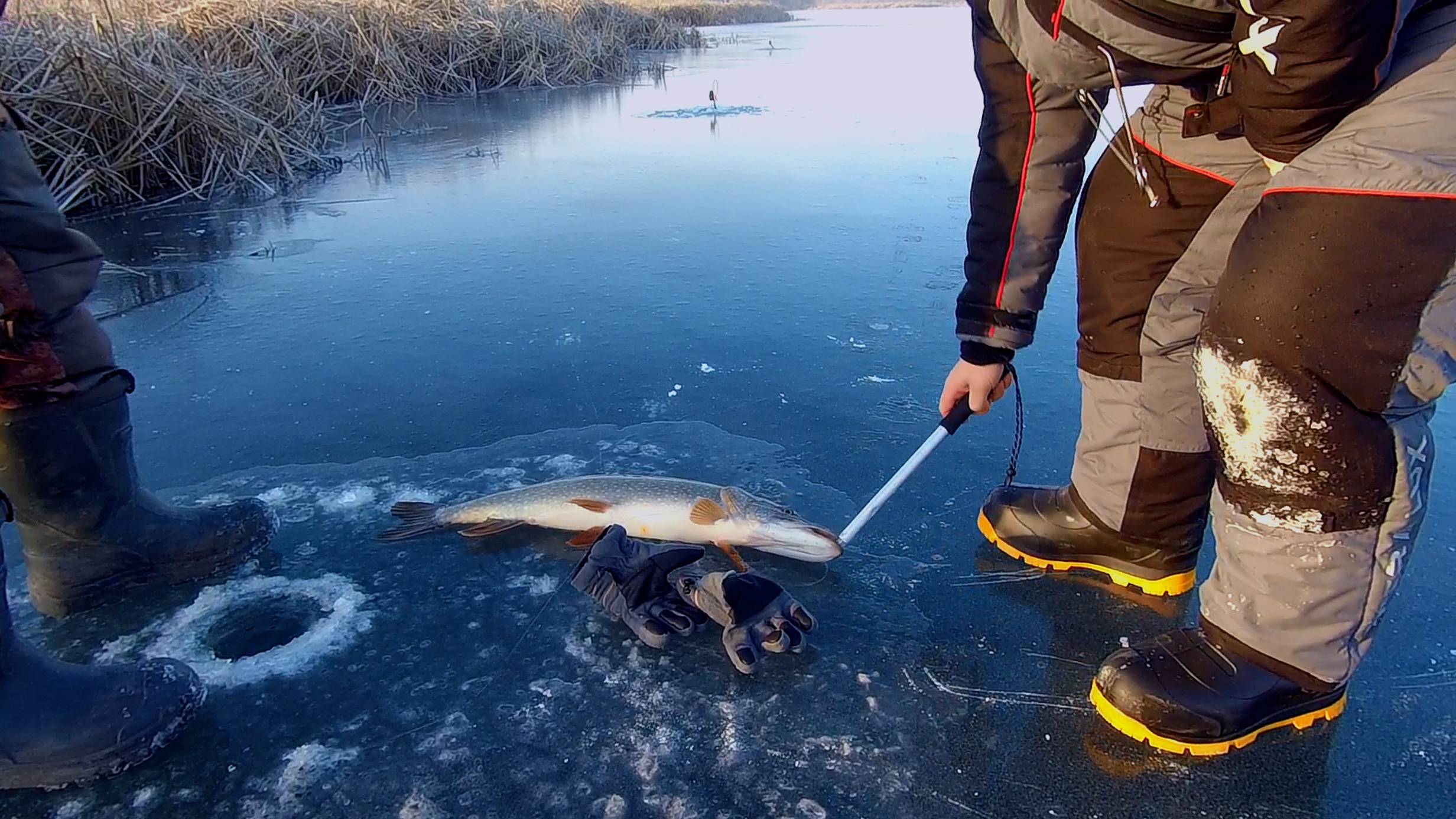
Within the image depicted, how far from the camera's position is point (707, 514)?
2.37 metres

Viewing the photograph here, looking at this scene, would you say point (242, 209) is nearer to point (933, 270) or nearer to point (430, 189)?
point (430, 189)

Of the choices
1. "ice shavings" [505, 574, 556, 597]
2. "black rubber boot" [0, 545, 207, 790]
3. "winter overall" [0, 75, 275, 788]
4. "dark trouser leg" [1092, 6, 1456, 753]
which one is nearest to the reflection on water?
"winter overall" [0, 75, 275, 788]

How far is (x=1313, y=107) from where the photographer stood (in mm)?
1471

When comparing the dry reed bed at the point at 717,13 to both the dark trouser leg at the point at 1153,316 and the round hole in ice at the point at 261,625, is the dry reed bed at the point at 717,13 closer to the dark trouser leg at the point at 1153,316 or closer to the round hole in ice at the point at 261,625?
the dark trouser leg at the point at 1153,316

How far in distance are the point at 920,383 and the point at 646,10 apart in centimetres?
2063

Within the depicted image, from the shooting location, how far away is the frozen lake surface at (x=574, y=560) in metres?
1.62

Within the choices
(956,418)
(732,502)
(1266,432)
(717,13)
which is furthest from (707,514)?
(717,13)

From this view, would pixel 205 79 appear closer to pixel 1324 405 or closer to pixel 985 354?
pixel 985 354

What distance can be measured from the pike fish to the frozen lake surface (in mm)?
69

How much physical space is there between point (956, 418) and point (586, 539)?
3.45ft

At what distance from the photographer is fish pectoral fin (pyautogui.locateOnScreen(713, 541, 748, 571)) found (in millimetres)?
2285

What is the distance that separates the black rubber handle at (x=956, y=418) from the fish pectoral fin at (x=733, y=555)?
0.65 metres

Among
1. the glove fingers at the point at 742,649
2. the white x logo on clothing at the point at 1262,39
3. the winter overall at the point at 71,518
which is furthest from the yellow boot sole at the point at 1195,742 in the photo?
the winter overall at the point at 71,518

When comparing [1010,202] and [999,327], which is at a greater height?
[1010,202]
